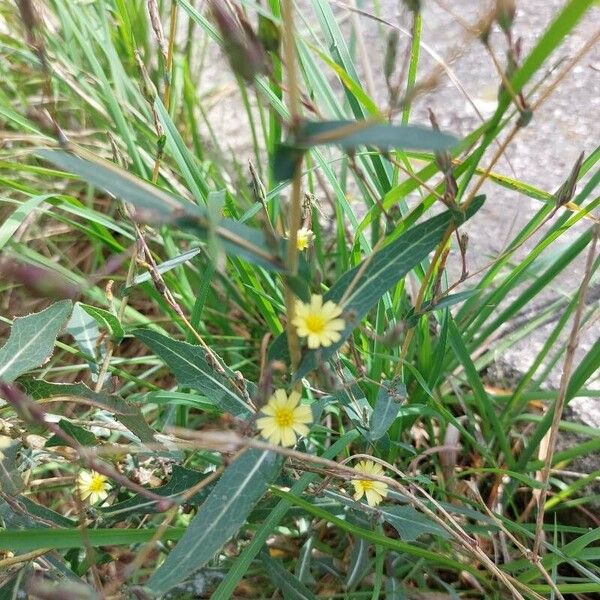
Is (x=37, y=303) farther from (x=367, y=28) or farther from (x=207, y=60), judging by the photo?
(x=367, y=28)

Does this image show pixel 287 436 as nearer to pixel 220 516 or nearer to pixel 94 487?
pixel 220 516

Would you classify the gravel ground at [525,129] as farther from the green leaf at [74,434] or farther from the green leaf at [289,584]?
the green leaf at [74,434]

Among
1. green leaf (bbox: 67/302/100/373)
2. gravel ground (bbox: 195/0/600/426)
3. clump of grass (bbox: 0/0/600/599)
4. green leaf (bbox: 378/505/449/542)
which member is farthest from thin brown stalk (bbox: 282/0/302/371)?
gravel ground (bbox: 195/0/600/426)

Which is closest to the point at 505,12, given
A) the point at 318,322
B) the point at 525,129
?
the point at 318,322

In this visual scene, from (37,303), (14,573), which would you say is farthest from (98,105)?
(14,573)

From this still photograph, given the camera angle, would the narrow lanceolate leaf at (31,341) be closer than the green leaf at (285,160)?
No

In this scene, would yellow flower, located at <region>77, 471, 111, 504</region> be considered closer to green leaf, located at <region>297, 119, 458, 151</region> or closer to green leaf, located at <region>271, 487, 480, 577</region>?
green leaf, located at <region>271, 487, 480, 577</region>

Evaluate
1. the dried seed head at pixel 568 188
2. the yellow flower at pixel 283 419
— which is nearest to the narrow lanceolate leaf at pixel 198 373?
the yellow flower at pixel 283 419
